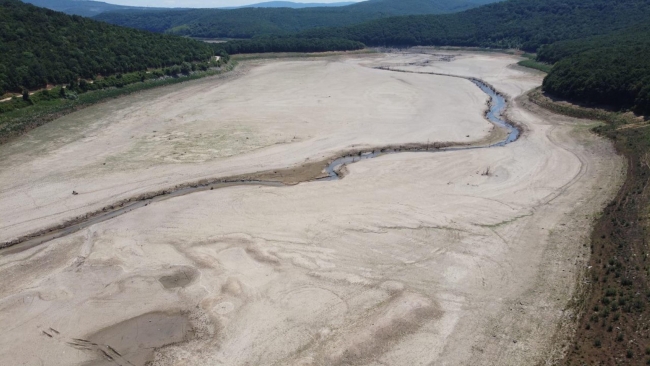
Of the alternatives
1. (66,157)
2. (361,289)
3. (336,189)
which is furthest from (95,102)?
(361,289)

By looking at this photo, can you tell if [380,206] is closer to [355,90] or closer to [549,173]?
[549,173]

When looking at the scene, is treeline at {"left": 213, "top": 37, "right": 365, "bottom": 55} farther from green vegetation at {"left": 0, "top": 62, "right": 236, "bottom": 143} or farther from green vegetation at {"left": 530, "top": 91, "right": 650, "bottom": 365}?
green vegetation at {"left": 530, "top": 91, "right": 650, "bottom": 365}

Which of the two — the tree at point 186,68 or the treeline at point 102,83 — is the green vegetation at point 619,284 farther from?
the tree at point 186,68

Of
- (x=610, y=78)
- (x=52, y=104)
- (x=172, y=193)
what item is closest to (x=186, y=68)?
(x=52, y=104)

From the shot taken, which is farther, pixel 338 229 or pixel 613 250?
pixel 338 229

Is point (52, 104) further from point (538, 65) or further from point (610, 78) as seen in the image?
point (538, 65)
